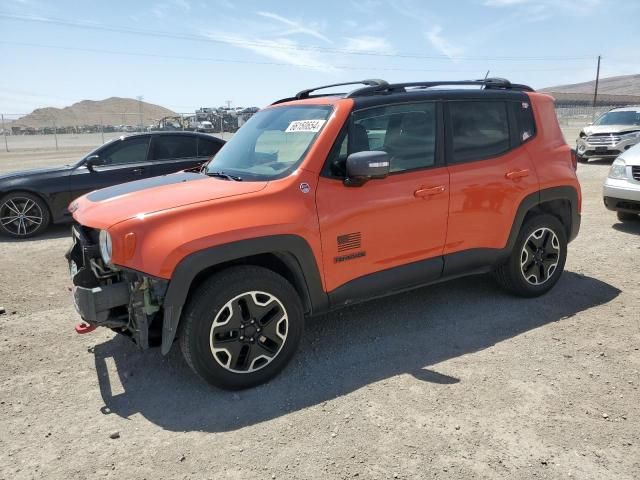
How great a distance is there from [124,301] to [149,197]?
2.42ft

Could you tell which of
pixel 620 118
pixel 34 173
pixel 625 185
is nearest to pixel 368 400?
pixel 625 185

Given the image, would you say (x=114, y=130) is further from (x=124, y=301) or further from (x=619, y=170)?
(x=124, y=301)

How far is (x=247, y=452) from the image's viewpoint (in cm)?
273

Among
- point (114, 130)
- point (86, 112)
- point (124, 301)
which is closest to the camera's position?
point (124, 301)

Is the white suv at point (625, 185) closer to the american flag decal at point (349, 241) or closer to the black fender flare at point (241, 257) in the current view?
the american flag decal at point (349, 241)

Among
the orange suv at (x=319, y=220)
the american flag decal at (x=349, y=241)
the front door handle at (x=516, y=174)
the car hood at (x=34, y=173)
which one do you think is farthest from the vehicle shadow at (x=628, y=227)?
the car hood at (x=34, y=173)

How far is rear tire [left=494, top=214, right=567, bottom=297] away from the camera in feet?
14.9

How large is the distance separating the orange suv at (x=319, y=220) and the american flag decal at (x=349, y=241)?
1 centimetres

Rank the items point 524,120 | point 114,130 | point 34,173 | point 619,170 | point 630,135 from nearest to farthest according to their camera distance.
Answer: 1. point 524,120
2. point 619,170
3. point 34,173
4. point 630,135
5. point 114,130

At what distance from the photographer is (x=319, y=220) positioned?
134 inches

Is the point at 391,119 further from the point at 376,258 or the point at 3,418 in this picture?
the point at 3,418

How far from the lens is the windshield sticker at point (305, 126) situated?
3643mm

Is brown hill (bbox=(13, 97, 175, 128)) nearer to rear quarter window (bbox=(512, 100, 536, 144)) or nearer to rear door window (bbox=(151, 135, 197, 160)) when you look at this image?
rear door window (bbox=(151, 135, 197, 160))

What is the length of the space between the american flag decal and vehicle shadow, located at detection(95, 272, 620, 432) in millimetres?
832
